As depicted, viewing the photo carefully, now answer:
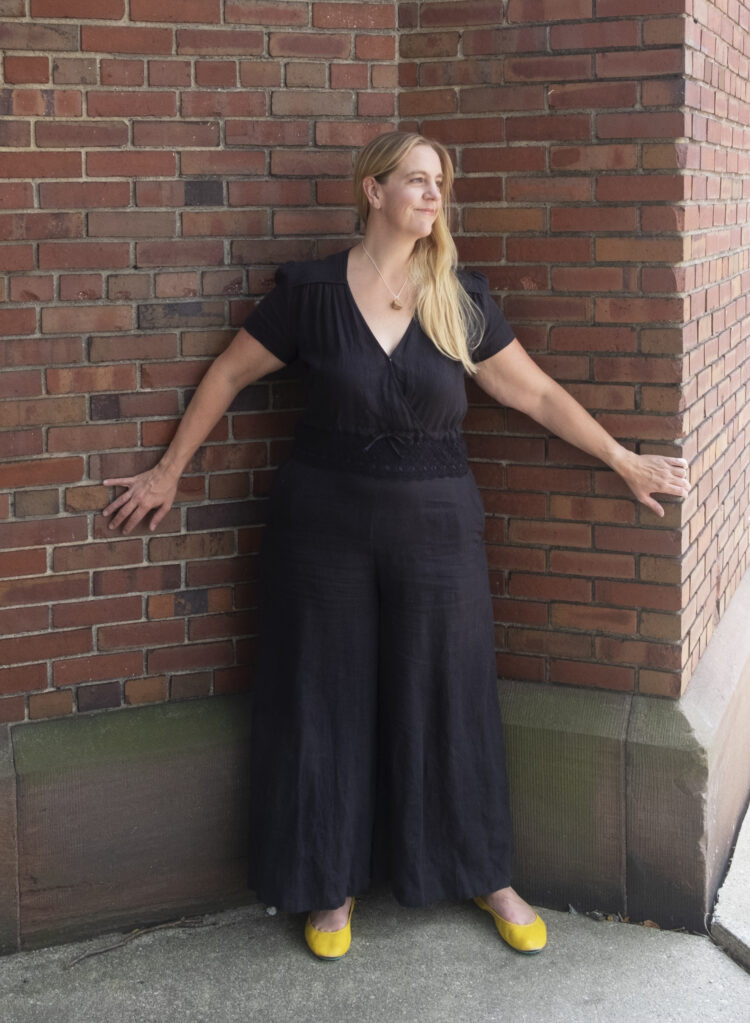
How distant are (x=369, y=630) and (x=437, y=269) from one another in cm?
99

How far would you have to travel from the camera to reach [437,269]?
11.8ft

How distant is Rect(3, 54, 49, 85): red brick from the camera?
351 cm

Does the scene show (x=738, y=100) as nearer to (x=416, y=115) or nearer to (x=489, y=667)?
(x=416, y=115)

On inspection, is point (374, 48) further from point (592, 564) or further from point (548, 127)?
point (592, 564)

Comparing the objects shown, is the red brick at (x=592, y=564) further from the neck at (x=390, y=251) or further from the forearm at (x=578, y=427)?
the neck at (x=390, y=251)

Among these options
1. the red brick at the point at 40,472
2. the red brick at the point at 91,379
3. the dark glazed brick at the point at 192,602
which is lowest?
the dark glazed brick at the point at 192,602

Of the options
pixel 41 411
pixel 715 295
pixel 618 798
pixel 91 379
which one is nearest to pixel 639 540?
pixel 618 798

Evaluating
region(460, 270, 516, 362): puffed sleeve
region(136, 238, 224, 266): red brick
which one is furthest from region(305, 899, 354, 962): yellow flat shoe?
region(136, 238, 224, 266): red brick

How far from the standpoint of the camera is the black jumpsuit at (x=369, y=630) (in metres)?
3.59

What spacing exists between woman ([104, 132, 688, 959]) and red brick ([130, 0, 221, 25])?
23.2 inches

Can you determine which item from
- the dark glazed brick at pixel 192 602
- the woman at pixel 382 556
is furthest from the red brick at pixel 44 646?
the woman at pixel 382 556

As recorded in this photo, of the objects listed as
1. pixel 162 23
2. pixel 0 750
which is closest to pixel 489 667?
pixel 0 750

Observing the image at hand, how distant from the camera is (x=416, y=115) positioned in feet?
13.0

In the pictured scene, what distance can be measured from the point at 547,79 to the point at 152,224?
1.16m
